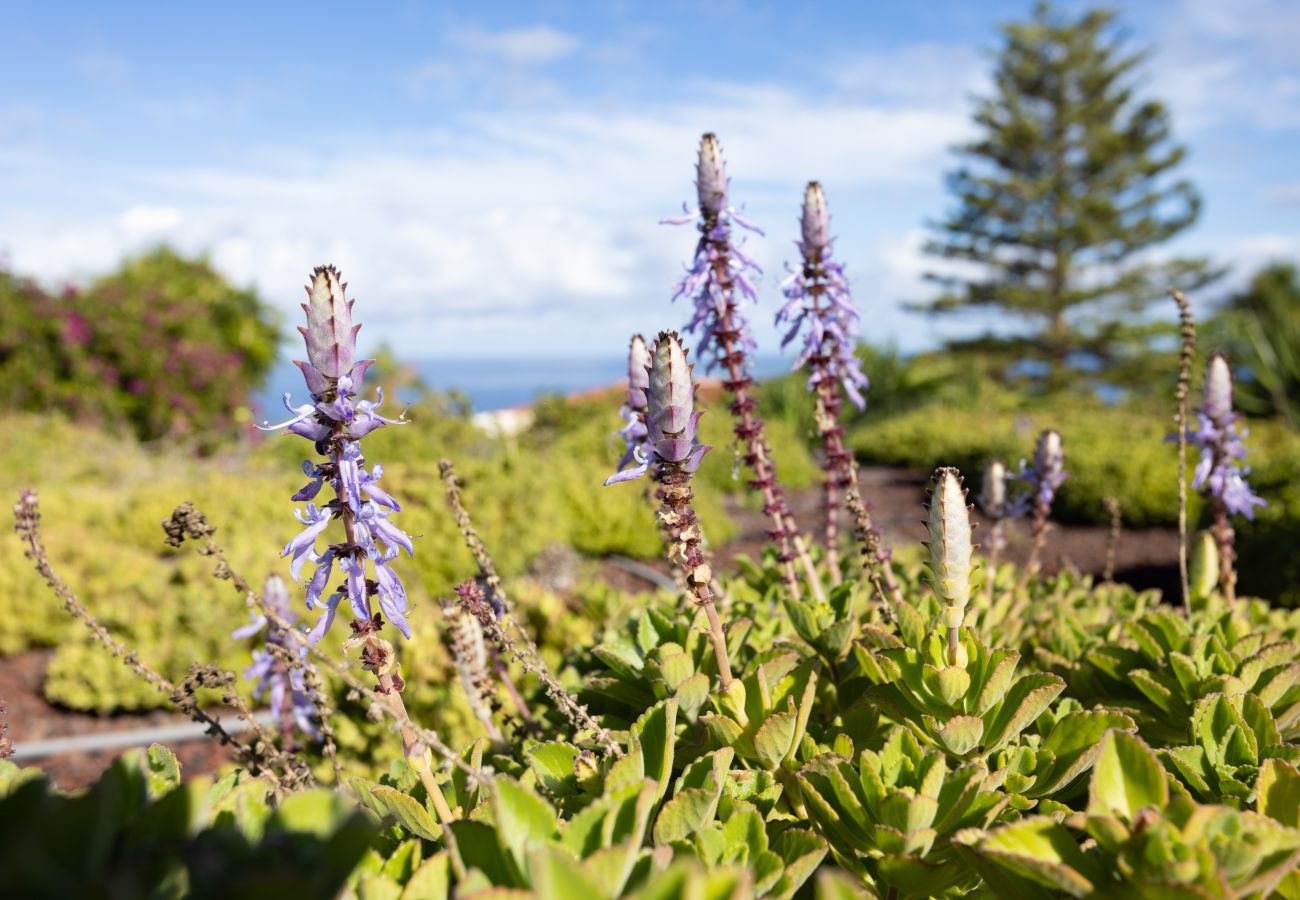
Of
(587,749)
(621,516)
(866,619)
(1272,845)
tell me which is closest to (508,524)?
(621,516)

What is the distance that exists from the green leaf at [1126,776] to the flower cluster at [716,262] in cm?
144

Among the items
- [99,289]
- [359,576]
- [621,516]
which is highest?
[99,289]

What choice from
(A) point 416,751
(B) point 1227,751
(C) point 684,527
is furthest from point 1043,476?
(A) point 416,751

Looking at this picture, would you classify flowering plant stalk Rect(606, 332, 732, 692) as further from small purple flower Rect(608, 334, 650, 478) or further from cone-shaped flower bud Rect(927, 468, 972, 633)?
small purple flower Rect(608, 334, 650, 478)

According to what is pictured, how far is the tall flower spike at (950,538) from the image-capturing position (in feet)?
4.95

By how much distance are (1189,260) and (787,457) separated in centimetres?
2525

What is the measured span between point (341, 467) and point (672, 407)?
50 centimetres

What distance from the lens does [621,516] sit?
805 centimetres

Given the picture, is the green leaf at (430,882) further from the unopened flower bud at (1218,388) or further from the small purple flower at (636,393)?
the unopened flower bud at (1218,388)

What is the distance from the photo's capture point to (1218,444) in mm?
3000

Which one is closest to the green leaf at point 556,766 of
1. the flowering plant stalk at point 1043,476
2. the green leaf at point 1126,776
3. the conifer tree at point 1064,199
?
the green leaf at point 1126,776

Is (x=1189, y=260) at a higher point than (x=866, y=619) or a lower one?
higher

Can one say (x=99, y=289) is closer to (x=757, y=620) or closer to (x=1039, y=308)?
(x=757, y=620)

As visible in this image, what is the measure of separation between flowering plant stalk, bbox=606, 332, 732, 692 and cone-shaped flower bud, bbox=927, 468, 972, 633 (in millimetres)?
380
